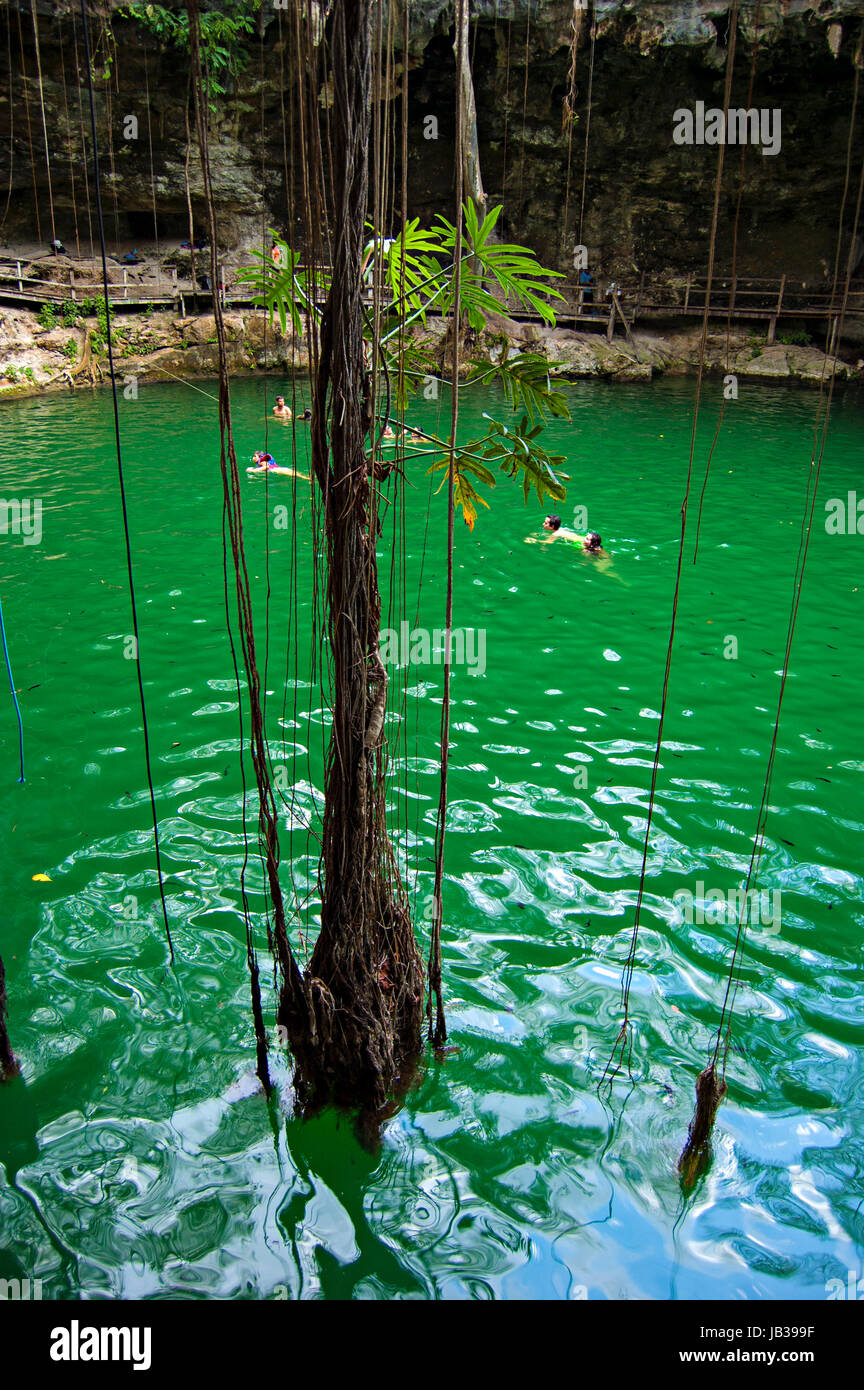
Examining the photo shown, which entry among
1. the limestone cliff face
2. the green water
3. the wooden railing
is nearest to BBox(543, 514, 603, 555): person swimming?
the green water

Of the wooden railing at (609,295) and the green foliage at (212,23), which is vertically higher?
the green foliage at (212,23)

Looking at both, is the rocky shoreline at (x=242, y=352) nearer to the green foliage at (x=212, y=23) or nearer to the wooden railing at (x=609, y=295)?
the wooden railing at (x=609, y=295)

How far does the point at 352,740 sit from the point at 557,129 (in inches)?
878

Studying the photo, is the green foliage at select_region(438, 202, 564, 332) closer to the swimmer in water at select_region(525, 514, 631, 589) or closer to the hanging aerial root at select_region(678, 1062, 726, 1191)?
the hanging aerial root at select_region(678, 1062, 726, 1191)

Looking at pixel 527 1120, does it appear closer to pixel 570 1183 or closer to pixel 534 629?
pixel 570 1183

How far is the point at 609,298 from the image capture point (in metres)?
21.4

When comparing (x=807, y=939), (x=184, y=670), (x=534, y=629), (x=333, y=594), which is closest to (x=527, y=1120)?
(x=807, y=939)

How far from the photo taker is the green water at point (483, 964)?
7.37 feet

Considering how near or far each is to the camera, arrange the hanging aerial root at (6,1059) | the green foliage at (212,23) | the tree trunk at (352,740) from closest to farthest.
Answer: the tree trunk at (352,740), the hanging aerial root at (6,1059), the green foliage at (212,23)

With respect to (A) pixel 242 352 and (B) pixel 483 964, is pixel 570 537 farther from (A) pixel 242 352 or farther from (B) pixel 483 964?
(A) pixel 242 352

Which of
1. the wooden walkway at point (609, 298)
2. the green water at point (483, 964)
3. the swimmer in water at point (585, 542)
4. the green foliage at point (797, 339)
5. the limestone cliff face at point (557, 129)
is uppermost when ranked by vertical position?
the limestone cliff face at point (557, 129)

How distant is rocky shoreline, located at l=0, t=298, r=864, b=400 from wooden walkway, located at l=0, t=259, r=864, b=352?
0.38m

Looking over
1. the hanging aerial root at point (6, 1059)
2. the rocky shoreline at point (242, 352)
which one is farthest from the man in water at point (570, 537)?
the hanging aerial root at point (6, 1059)

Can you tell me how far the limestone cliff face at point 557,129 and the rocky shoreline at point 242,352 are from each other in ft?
9.67
